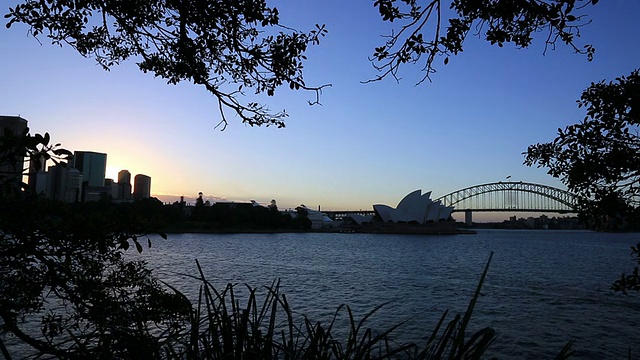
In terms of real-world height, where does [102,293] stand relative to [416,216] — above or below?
below

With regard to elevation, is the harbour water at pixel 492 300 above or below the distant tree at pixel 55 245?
below

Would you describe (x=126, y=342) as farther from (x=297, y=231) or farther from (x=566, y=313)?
(x=297, y=231)

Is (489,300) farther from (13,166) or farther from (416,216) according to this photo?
(416,216)

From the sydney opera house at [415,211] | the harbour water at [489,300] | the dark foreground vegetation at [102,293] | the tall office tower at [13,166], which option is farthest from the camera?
the sydney opera house at [415,211]

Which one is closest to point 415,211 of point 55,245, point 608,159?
point 608,159

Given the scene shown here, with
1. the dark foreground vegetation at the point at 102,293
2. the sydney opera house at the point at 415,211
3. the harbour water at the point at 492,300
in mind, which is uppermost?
the sydney opera house at the point at 415,211

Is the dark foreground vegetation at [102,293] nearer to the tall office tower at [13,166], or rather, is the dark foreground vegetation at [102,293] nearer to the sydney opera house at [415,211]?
the tall office tower at [13,166]

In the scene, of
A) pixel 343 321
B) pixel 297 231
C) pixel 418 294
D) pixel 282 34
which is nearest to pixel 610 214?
pixel 282 34

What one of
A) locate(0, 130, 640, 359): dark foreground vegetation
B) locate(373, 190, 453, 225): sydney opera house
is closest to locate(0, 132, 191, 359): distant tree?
locate(0, 130, 640, 359): dark foreground vegetation

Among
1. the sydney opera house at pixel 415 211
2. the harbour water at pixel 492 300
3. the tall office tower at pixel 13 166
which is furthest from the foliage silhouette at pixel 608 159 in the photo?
the sydney opera house at pixel 415 211

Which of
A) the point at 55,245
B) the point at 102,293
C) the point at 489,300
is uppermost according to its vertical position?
the point at 55,245

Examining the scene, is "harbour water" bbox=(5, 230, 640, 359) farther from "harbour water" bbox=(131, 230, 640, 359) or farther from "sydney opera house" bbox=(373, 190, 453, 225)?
"sydney opera house" bbox=(373, 190, 453, 225)

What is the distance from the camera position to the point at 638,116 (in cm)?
377

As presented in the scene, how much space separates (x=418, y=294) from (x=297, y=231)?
9599 centimetres
